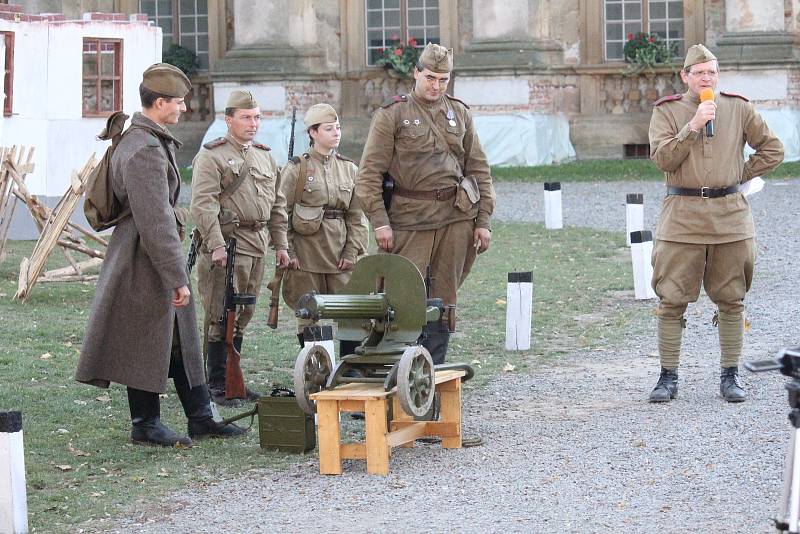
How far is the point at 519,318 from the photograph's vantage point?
34.7 ft

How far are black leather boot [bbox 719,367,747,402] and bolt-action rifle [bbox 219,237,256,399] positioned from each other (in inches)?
105

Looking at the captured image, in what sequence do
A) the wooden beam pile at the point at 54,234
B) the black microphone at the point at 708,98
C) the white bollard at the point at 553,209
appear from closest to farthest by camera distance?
the black microphone at the point at 708,98
the wooden beam pile at the point at 54,234
the white bollard at the point at 553,209

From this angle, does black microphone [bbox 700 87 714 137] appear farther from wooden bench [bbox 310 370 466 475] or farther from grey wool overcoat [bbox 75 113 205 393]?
grey wool overcoat [bbox 75 113 205 393]

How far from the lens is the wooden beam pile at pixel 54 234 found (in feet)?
42.3

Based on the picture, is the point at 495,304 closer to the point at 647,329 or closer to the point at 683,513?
the point at 647,329

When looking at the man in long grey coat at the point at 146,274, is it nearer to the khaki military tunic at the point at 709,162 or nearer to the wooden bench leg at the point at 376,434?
the wooden bench leg at the point at 376,434

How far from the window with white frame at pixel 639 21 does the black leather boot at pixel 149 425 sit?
20.3 meters

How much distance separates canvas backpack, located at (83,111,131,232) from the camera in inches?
289

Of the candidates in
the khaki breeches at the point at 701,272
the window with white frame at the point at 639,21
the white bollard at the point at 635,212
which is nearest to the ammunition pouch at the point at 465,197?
the khaki breeches at the point at 701,272

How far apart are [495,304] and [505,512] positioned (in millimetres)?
6607

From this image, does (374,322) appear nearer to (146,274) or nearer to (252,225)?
(146,274)

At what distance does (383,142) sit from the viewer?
8.13 m

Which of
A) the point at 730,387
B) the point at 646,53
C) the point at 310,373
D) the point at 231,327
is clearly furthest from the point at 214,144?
the point at 646,53

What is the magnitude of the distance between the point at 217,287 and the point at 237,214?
1.46 feet
